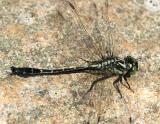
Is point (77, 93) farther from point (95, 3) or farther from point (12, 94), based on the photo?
point (95, 3)

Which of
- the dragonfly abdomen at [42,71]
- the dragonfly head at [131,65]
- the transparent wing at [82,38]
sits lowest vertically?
the dragonfly abdomen at [42,71]

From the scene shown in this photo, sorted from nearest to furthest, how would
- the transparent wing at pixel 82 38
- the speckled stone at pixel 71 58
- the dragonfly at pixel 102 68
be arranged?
the speckled stone at pixel 71 58
the dragonfly at pixel 102 68
the transparent wing at pixel 82 38

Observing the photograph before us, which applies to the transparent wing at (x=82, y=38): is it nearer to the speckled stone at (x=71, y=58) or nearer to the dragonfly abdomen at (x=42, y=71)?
the speckled stone at (x=71, y=58)

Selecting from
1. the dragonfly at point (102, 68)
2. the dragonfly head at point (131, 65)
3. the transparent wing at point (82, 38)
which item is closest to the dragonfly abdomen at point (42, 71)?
the dragonfly at point (102, 68)

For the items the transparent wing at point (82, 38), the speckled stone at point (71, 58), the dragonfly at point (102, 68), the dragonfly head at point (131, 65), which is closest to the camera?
the speckled stone at point (71, 58)

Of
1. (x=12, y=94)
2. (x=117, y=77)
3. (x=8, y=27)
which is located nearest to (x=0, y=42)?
(x=8, y=27)

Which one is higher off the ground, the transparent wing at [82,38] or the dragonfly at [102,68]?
the transparent wing at [82,38]

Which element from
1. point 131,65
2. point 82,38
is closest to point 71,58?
point 82,38

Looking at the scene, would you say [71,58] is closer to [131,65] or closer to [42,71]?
[42,71]

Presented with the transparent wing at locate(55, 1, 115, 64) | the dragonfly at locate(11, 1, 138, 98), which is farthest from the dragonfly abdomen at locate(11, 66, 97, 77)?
the transparent wing at locate(55, 1, 115, 64)
